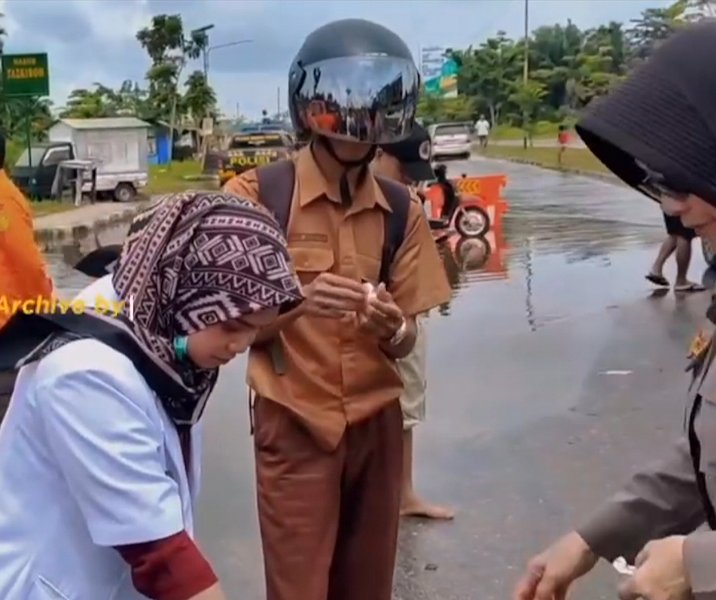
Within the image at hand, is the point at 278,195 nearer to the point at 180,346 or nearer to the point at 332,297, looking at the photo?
the point at 332,297

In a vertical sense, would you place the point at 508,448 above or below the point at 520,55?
below

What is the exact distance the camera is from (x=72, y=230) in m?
21.0

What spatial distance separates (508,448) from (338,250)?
11.7ft

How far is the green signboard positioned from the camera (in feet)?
77.5

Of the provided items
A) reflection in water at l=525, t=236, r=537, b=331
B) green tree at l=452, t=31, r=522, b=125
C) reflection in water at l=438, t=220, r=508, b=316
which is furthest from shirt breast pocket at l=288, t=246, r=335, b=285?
green tree at l=452, t=31, r=522, b=125

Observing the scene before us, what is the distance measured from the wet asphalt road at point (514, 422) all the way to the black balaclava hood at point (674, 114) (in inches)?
122

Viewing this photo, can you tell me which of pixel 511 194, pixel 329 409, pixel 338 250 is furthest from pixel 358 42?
pixel 511 194

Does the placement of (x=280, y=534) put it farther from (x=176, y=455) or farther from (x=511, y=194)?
(x=511, y=194)

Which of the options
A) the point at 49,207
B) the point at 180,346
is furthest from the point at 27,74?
the point at 180,346

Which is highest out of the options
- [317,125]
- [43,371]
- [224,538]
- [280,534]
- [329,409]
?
[317,125]

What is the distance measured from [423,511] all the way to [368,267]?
2.45 metres

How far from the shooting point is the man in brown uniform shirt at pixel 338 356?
126 inches

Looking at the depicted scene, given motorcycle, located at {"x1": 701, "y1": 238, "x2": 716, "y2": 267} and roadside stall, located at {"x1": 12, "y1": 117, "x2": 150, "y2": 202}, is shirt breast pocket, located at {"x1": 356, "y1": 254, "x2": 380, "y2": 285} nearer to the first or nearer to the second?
motorcycle, located at {"x1": 701, "y1": 238, "x2": 716, "y2": 267}

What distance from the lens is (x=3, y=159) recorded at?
5543mm
